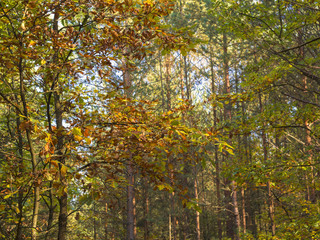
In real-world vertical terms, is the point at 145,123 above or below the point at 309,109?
below

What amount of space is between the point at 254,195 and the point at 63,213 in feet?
57.4

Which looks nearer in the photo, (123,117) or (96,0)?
(96,0)

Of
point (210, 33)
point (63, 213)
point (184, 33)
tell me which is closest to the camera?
point (184, 33)

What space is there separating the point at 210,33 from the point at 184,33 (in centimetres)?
1116

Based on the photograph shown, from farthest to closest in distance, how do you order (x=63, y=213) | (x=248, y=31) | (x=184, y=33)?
(x=248, y=31) → (x=63, y=213) → (x=184, y=33)

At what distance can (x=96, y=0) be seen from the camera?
115 inches

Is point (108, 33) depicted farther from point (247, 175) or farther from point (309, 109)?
point (309, 109)

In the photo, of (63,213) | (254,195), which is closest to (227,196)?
(254,195)

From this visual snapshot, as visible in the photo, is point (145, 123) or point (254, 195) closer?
point (145, 123)

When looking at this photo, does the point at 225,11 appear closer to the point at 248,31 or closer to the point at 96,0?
the point at 248,31

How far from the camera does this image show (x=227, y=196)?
1360cm

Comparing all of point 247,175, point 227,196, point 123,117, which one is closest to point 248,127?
point 247,175

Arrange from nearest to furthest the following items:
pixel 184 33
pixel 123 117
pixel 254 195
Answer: pixel 184 33 < pixel 123 117 < pixel 254 195

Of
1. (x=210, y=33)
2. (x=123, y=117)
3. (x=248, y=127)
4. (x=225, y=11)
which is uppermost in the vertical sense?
(x=210, y=33)
